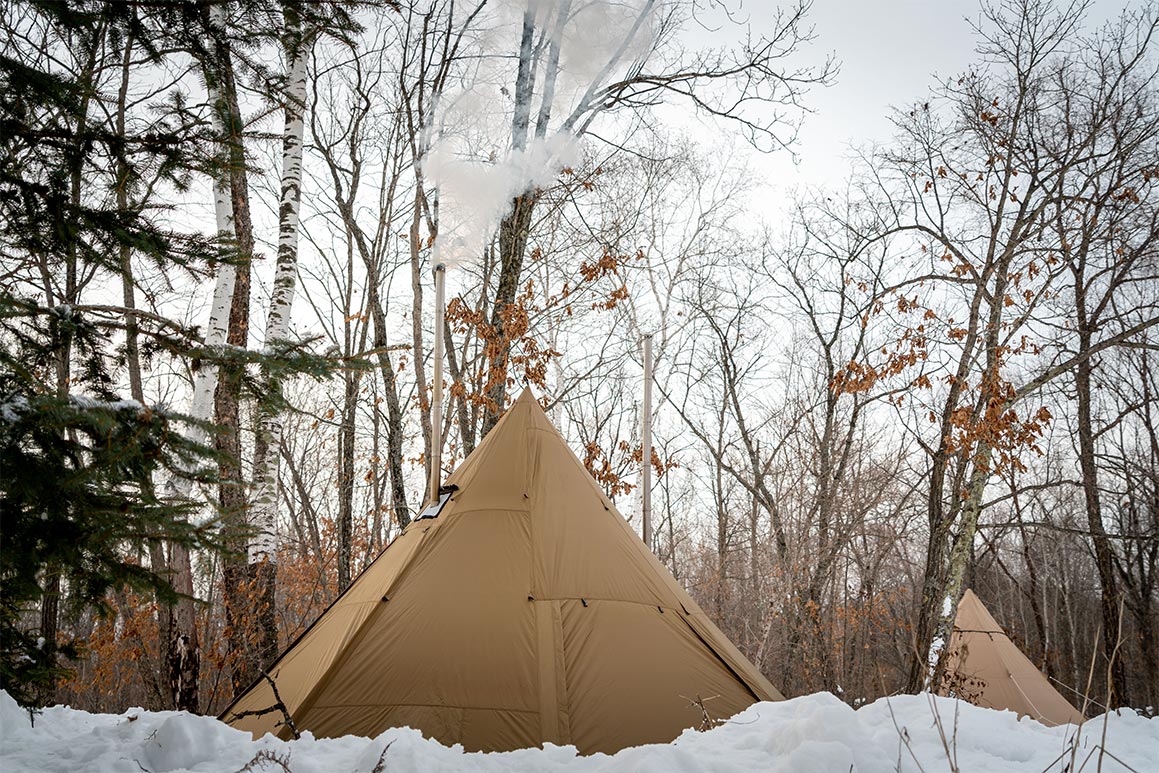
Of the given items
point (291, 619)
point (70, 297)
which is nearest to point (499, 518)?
point (70, 297)

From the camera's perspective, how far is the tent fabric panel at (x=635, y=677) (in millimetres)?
3977

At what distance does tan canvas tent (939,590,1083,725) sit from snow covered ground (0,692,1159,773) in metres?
7.88

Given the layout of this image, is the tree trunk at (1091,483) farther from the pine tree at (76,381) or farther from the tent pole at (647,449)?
the pine tree at (76,381)

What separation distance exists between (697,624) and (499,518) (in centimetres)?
145

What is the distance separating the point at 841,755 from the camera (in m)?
2.24

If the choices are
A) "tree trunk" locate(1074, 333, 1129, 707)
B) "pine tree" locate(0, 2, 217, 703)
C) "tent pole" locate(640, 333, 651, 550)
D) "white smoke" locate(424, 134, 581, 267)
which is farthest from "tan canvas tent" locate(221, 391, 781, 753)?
"tree trunk" locate(1074, 333, 1129, 707)

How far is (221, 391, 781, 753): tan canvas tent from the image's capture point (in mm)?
3957

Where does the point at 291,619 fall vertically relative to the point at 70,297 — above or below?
below

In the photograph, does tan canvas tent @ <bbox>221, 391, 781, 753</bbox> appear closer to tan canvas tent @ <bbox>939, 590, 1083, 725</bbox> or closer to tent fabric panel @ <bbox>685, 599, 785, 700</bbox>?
tent fabric panel @ <bbox>685, 599, 785, 700</bbox>

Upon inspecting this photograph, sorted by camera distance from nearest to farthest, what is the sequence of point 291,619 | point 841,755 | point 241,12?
point 841,755, point 241,12, point 291,619

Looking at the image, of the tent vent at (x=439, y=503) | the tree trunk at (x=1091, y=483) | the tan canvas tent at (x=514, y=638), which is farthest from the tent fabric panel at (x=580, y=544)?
the tree trunk at (x=1091, y=483)

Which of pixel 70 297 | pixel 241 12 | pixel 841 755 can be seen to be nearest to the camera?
pixel 841 755

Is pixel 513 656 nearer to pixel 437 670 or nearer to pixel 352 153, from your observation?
pixel 437 670

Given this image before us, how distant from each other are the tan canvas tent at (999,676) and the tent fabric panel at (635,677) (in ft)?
22.0
